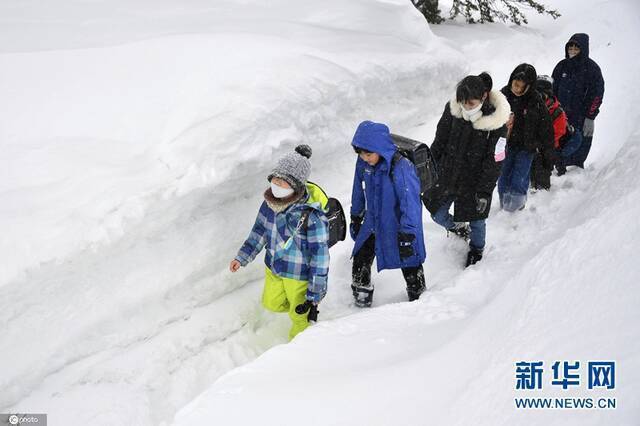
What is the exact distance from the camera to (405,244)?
4.12 m

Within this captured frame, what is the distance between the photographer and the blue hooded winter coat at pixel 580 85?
6625 millimetres

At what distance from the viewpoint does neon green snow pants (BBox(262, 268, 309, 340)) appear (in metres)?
4.18

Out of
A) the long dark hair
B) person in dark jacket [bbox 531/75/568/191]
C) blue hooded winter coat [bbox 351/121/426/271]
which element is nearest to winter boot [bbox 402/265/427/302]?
blue hooded winter coat [bbox 351/121/426/271]

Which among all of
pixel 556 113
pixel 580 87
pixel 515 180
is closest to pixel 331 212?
pixel 515 180

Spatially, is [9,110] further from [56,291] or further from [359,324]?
[359,324]

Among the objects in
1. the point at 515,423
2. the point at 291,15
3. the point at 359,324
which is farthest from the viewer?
the point at 291,15

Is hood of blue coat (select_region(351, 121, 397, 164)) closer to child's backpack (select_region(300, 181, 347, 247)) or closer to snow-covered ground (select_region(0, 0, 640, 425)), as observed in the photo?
child's backpack (select_region(300, 181, 347, 247))

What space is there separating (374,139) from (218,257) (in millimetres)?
2000

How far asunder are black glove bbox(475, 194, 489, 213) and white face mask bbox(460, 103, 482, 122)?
77cm

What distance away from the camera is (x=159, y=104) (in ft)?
16.0

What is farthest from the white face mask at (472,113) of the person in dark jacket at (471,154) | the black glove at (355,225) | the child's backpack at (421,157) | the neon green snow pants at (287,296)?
the neon green snow pants at (287,296)

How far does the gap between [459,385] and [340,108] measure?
4.73 meters

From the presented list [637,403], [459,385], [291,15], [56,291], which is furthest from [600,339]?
[291,15]

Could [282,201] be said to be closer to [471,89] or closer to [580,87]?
[471,89]
